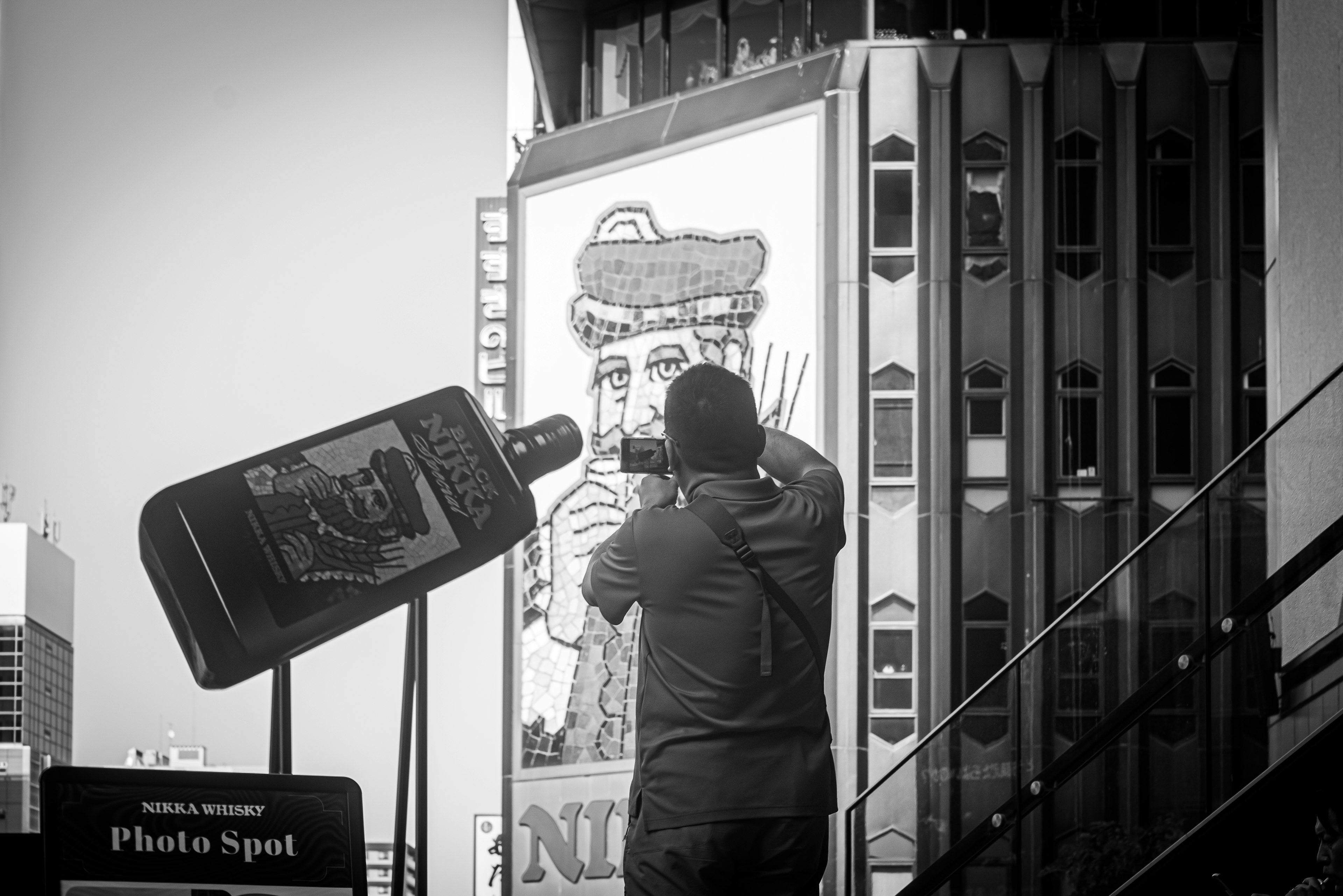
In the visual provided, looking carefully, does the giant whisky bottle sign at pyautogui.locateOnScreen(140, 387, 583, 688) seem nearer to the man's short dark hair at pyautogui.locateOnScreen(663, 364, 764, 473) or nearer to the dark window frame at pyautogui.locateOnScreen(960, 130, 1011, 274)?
the man's short dark hair at pyautogui.locateOnScreen(663, 364, 764, 473)

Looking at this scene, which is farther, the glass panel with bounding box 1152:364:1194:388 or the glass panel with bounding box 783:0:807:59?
the glass panel with bounding box 783:0:807:59

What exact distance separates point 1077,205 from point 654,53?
3.23 m

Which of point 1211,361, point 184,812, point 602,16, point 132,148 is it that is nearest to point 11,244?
point 132,148

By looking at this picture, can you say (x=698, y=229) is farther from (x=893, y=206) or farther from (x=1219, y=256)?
(x=1219, y=256)

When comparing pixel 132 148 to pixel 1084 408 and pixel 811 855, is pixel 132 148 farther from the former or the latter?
pixel 811 855

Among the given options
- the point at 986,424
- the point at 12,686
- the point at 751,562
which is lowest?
the point at 12,686

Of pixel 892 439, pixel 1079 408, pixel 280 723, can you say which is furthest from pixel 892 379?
pixel 280 723

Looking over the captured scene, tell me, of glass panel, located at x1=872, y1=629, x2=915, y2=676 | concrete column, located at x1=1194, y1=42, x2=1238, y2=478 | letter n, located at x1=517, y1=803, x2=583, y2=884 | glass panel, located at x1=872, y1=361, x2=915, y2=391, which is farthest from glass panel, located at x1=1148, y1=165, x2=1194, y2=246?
letter n, located at x1=517, y1=803, x2=583, y2=884

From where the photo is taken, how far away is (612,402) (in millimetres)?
10312

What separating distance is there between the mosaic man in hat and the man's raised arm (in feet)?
24.6

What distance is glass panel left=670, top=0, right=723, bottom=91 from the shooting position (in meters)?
10.5

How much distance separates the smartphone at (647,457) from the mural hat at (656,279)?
764 cm

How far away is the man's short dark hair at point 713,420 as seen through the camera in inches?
85.7

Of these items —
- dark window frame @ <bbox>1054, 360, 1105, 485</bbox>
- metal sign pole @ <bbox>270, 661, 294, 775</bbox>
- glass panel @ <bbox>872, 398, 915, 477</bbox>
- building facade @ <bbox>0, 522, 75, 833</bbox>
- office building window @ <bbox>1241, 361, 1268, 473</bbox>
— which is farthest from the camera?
building facade @ <bbox>0, 522, 75, 833</bbox>
